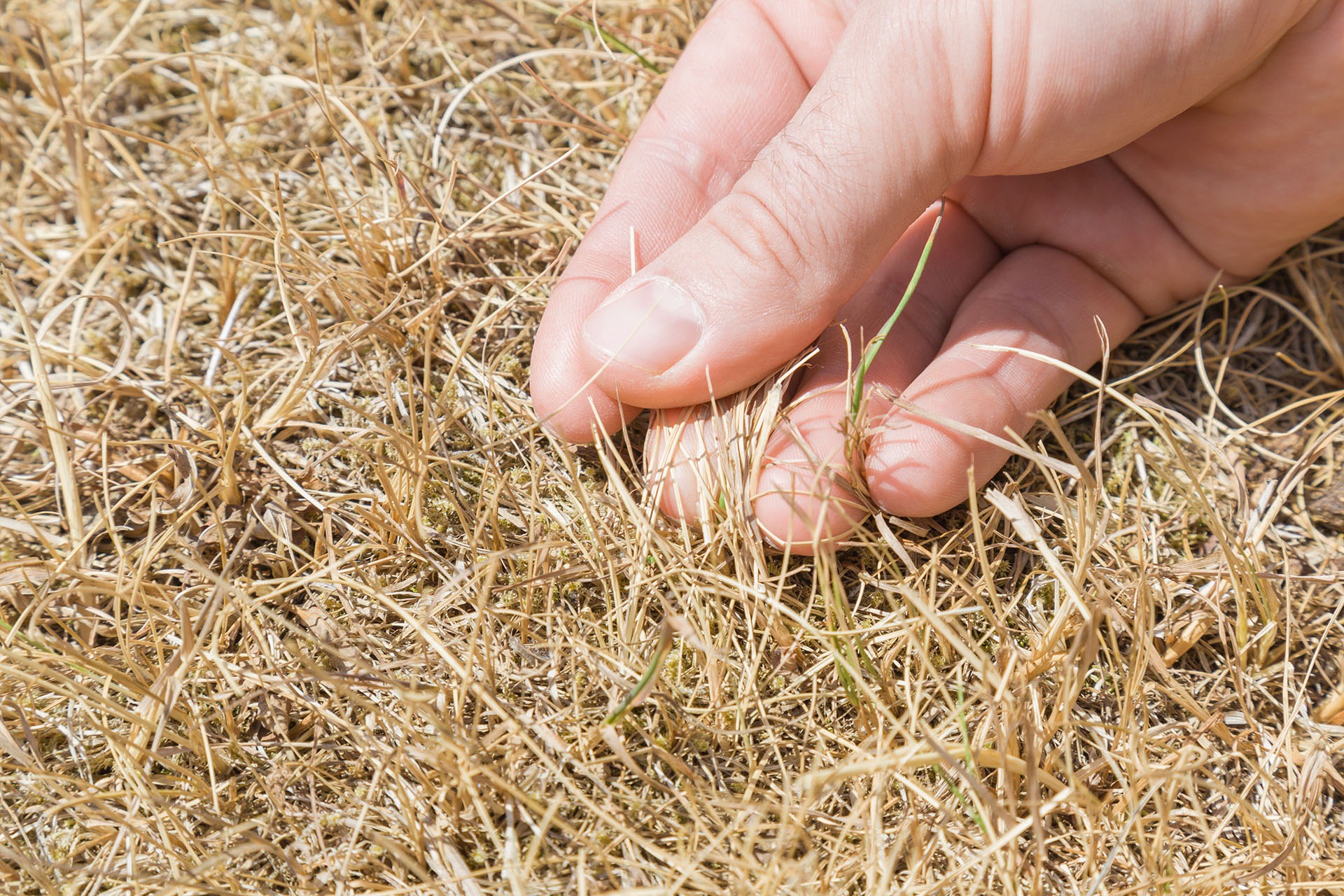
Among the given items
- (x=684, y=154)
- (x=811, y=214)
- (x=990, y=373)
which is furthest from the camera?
(x=684, y=154)

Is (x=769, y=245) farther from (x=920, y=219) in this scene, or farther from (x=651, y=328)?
(x=920, y=219)

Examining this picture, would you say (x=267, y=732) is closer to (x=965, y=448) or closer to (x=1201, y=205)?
(x=965, y=448)

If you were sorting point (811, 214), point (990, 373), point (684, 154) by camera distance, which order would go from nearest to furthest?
point (811, 214) → point (990, 373) → point (684, 154)

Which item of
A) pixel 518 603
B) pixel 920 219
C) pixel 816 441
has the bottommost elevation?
pixel 518 603

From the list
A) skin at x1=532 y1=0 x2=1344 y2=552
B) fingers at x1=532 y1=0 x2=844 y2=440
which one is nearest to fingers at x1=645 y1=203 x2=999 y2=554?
skin at x1=532 y1=0 x2=1344 y2=552

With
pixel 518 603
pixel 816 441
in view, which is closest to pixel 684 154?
pixel 816 441

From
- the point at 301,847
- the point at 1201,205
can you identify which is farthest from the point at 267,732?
the point at 1201,205

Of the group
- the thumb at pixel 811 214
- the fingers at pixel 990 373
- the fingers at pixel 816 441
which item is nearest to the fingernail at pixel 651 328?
the thumb at pixel 811 214
